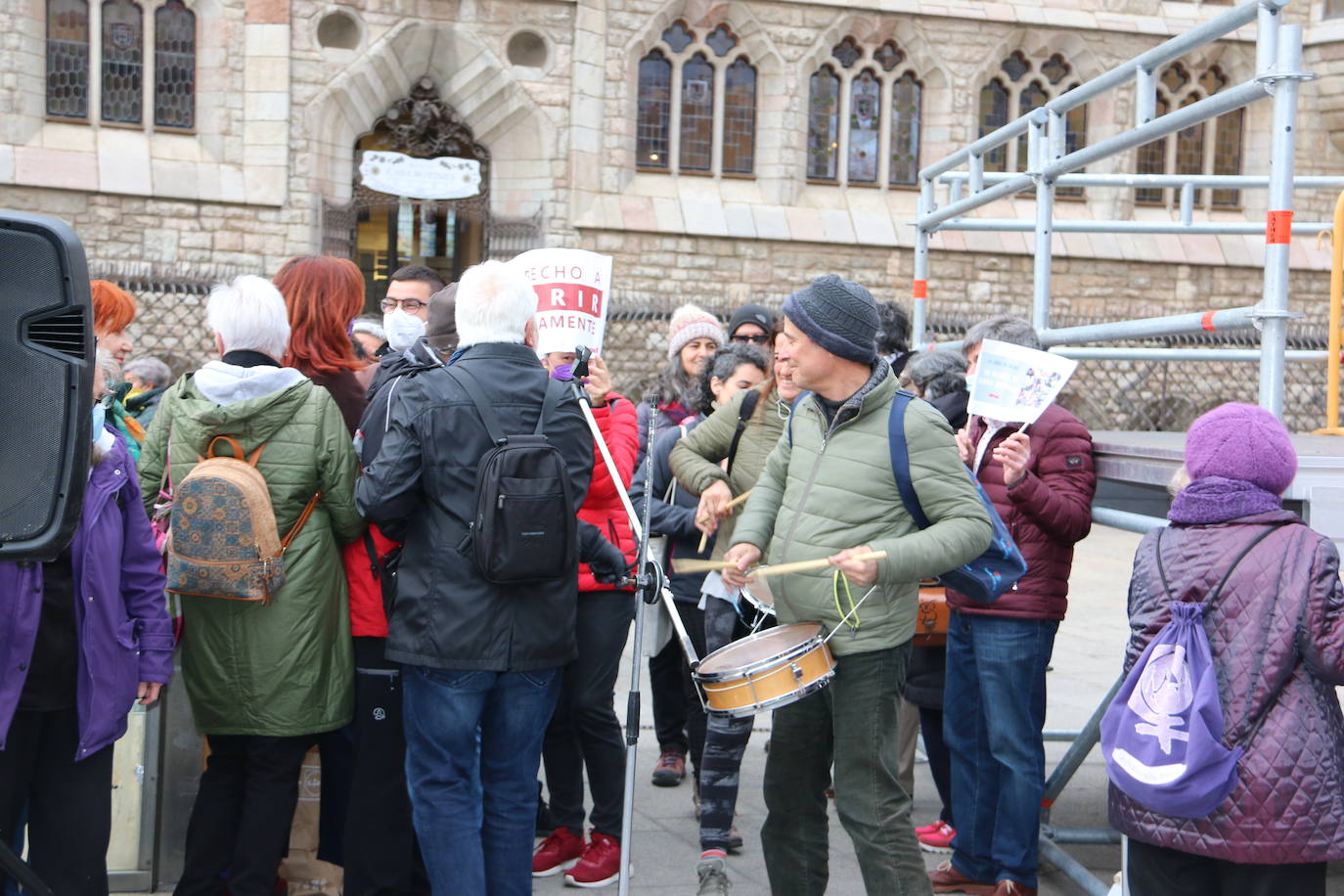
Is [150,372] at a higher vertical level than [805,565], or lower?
higher

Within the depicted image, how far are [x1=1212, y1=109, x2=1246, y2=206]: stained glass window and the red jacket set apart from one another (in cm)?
1610

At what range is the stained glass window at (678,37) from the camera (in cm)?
1714

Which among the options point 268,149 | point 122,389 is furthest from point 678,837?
point 268,149

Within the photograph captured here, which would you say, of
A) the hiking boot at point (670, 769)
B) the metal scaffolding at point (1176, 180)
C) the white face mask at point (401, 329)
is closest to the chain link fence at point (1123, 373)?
the metal scaffolding at point (1176, 180)

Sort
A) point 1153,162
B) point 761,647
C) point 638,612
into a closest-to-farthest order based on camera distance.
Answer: point 761,647 → point 638,612 → point 1153,162

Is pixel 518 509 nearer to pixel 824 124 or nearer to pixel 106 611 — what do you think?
pixel 106 611

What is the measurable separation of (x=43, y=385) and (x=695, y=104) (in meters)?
15.7

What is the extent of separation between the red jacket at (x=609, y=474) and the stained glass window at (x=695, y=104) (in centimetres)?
1303

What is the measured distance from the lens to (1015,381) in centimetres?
407

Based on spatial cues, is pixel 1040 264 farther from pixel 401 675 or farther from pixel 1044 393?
pixel 401 675

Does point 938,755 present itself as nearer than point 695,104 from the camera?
Yes

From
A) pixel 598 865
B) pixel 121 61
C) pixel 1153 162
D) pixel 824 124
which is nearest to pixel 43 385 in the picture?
pixel 598 865

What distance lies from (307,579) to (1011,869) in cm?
229

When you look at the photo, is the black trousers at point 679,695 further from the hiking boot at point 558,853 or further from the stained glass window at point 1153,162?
the stained glass window at point 1153,162
